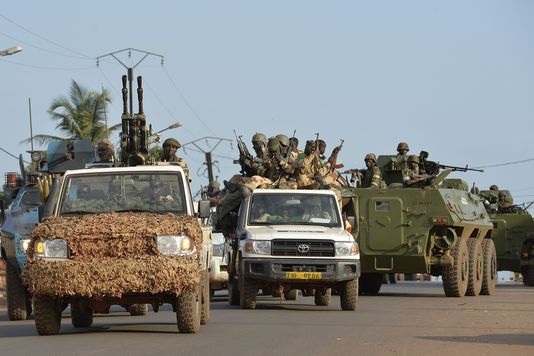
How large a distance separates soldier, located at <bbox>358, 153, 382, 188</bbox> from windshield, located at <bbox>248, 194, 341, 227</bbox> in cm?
714

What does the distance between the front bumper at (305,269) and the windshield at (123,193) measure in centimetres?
481

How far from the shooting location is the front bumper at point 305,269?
66.9 ft

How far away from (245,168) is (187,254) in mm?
9904

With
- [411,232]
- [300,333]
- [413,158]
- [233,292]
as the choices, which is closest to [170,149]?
[233,292]

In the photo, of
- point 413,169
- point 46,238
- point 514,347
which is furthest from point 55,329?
point 413,169

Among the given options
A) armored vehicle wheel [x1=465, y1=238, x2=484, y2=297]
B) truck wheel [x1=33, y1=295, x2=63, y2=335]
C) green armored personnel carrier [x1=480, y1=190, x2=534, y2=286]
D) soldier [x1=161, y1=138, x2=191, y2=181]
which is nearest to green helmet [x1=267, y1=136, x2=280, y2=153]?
soldier [x1=161, y1=138, x2=191, y2=181]

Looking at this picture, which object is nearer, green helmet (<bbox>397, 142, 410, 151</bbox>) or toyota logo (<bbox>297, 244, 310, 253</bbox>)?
toyota logo (<bbox>297, 244, 310, 253</bbox>)

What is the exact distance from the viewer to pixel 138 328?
Answer: 16672mm

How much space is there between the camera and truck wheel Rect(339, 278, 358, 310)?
20875 millimetres

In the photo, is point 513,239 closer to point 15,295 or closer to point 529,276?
point 529,276

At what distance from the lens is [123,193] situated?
629 inches

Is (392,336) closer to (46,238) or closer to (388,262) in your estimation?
(46,238)

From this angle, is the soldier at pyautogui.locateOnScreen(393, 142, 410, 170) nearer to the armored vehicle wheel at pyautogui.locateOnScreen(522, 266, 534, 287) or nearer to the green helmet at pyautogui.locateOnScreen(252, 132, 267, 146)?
the green helmet at pyautogui.locateOnScreen(252, 132, 267, 146)

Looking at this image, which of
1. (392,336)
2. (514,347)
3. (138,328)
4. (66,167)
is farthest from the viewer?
(66,167)
